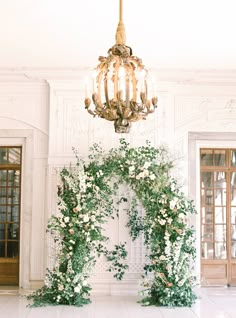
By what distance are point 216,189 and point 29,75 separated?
12.8 ft

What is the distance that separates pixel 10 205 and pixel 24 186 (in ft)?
1.69

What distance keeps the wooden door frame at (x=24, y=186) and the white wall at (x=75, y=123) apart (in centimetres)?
2

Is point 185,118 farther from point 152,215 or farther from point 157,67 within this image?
point 152,215

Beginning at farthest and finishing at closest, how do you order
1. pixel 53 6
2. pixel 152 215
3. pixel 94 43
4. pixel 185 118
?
pixel 185 118 < pixel 152 215 < pixel 94 43 < pixel 53 6

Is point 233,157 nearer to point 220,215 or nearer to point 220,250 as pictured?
point 220,215

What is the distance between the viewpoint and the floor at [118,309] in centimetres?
651

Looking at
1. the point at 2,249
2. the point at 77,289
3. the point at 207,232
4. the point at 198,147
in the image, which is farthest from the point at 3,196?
the point at 207,232

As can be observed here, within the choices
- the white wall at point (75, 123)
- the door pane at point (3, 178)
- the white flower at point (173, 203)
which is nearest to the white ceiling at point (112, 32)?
the white wall at point (75, 123)

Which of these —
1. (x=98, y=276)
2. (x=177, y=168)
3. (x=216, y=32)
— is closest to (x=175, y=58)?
(x=216, y=32)

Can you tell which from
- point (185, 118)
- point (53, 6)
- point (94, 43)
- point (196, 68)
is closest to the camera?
point (53, 6)

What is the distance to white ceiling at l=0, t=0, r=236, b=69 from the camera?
5.55 m

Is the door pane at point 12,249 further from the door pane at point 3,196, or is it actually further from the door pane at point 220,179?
the door pane at point 220,179

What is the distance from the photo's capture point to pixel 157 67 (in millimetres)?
8000

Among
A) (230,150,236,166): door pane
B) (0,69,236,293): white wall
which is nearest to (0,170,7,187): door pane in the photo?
(0,69,236,293): white wall
